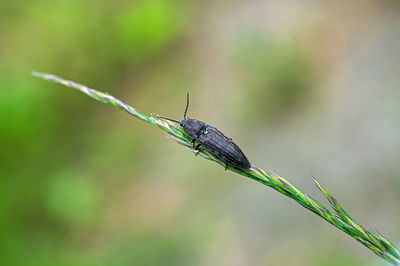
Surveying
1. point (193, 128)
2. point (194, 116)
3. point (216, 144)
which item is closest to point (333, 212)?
point (216, 144)

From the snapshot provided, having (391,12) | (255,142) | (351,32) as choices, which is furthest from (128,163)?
(391,12)

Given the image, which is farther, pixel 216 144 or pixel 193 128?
pixel 193 128

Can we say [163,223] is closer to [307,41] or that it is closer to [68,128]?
[68,128]

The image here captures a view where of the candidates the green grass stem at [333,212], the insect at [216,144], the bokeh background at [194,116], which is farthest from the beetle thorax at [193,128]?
the bokeh background at [194,116]

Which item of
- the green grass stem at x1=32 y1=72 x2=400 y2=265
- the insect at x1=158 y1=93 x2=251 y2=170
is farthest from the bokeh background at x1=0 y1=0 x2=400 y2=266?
the green grass stem at x1=32 y1=72 x2=400 y2=265

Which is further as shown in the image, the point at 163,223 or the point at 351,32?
the point at 351,32

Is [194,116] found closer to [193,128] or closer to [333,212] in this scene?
[193,128]
